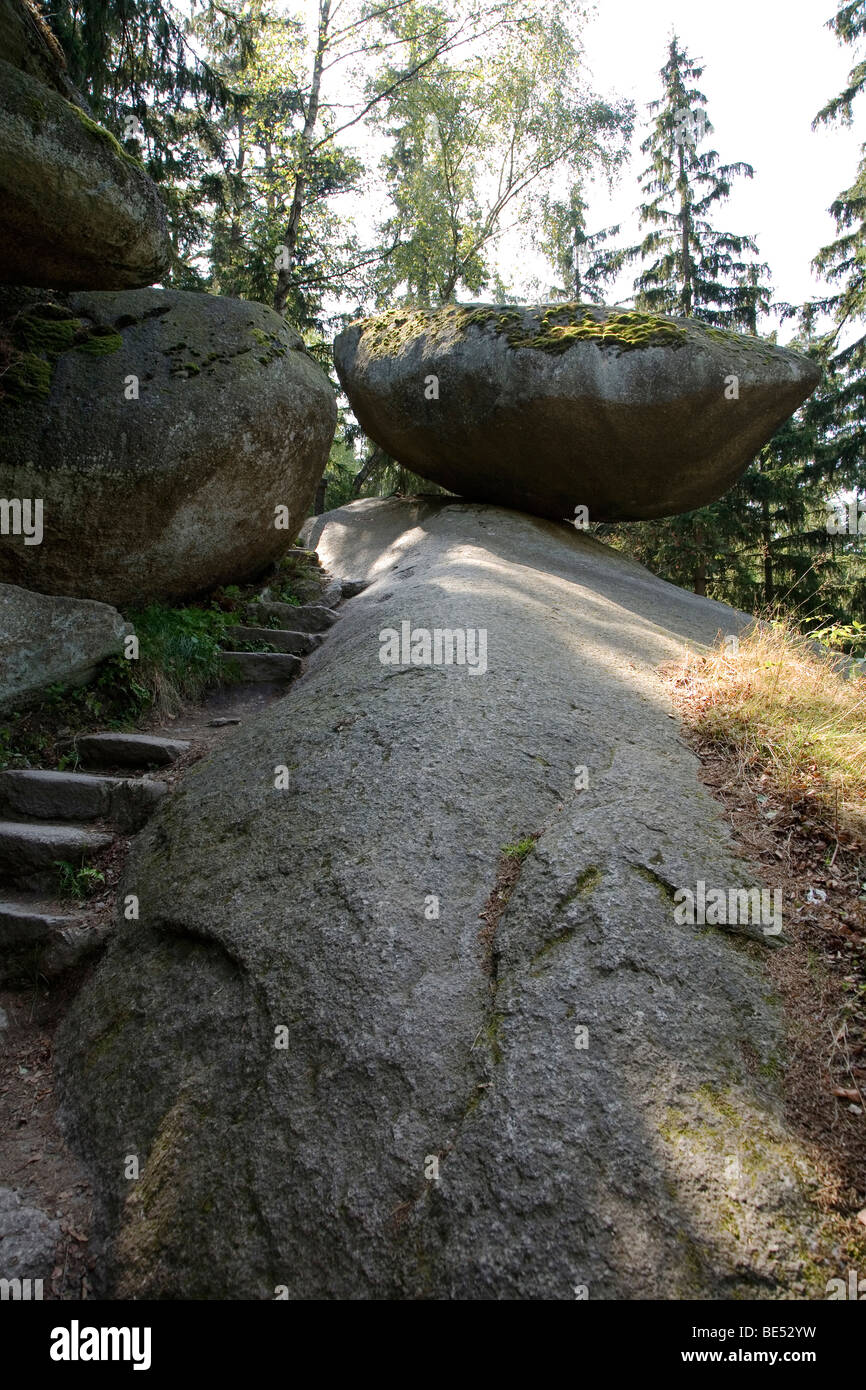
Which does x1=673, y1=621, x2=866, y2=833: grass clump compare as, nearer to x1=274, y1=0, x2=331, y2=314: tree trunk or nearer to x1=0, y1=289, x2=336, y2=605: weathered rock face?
x1=0, y1=289, x2=336, y2=605: weathered rock face

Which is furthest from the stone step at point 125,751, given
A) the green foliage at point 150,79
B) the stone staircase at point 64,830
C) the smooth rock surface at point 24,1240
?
the green foliage at point 150,79

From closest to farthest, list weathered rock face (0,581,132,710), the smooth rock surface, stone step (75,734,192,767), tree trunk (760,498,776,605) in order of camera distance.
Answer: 1. the smooth rock surface
2. stone step (75,734,192,767)
3. weathered rock face (0,581,132,710)
4. tree trunk (760,498,776,605)

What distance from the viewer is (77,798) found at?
194 inches

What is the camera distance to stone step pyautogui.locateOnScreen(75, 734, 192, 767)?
5.44 meters

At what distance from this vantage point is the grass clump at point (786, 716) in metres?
3.89

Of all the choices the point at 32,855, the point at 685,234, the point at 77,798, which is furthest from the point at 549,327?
the point at 685,234

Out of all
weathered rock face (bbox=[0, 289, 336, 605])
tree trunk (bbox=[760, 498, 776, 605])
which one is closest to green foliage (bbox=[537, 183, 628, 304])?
tree trunk (bbox=[760, 498, 776, 605])

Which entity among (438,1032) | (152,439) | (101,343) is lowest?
(438,1032)

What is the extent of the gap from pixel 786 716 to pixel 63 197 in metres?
5.09

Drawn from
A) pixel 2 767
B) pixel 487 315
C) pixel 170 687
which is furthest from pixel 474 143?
pixel 2 767

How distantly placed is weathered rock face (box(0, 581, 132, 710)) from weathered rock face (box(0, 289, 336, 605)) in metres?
0.60

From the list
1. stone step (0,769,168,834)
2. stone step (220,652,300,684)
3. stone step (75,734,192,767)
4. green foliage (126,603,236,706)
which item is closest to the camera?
stone step (0,769,168,834)

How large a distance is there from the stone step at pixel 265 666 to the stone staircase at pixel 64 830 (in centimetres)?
91

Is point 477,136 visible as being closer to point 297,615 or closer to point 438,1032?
point 297,615
